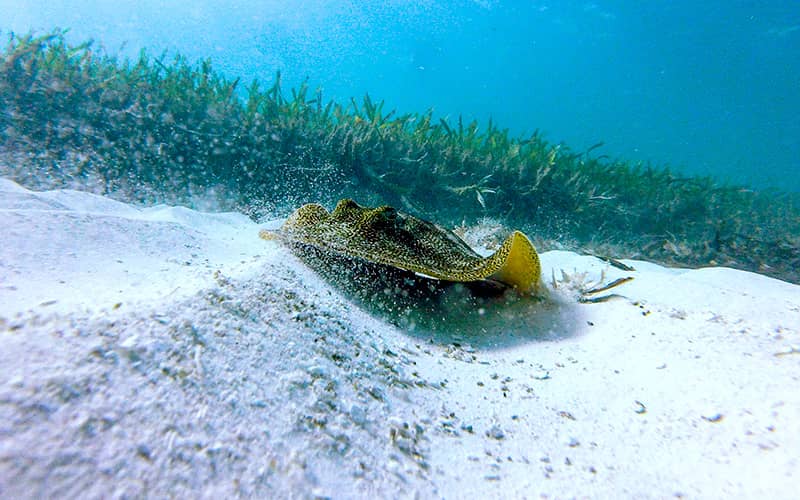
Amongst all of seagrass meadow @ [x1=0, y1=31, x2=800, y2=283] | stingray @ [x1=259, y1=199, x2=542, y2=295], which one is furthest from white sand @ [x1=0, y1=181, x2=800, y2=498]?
seagrass meadow @ [x1=0, y1=31, x2=800, y2=283]

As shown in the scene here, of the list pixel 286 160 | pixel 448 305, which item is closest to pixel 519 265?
pixel 448 305

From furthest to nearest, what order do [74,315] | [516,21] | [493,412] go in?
[516,21]
[493,412]
[74,315]

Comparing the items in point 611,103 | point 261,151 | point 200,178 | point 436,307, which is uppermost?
point 611,103

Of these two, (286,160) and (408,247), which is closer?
(408,247)

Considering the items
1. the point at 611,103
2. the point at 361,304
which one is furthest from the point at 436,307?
the point at 611,103

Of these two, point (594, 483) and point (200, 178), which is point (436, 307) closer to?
point (594, 483)

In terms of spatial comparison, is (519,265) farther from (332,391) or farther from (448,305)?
(332,391)
